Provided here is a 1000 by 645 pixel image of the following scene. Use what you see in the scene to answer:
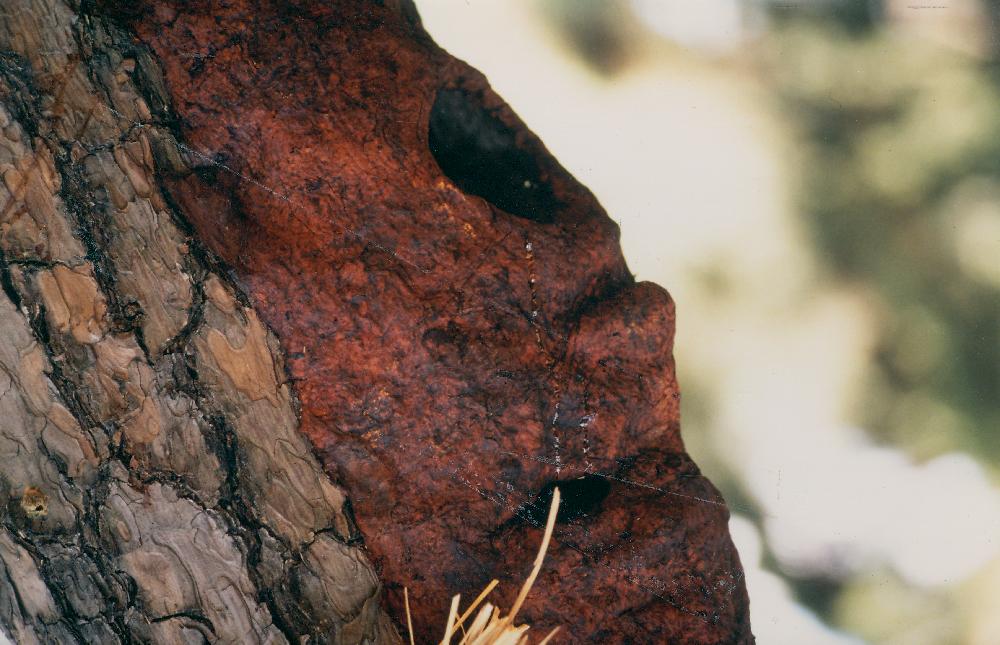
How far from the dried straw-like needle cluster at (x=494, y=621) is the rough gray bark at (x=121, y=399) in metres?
0.17

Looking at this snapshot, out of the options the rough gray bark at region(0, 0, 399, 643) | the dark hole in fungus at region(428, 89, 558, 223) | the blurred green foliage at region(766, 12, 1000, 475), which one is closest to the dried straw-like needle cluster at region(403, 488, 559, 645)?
the rough gray bark at region(0, 0, 399, 643)

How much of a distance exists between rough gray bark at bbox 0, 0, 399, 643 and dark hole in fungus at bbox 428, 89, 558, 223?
496 mm

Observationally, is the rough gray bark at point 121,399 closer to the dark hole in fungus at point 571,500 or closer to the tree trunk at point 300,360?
the tree trunk at point 300,360

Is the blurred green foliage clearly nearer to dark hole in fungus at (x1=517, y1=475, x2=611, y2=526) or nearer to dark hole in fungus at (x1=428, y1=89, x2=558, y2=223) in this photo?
dark hole in fungus at (x1=428, y1=89, x2=558, y2=223)

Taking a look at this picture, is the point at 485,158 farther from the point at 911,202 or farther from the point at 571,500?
the point at 911,202

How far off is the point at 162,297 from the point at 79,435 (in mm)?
251

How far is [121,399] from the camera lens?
1.30 meters

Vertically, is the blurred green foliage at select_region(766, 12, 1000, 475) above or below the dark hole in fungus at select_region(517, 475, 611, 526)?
above

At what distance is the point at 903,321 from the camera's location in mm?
1946

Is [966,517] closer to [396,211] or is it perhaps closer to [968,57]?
[968,57]

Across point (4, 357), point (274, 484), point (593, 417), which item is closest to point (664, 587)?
point (593, 417)

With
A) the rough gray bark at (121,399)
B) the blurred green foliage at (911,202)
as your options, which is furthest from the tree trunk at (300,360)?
the blurred green foliage at (911,202)

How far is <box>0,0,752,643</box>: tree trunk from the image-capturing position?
1287 millimetres

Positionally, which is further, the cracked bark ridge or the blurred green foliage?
the blurred green foliage
